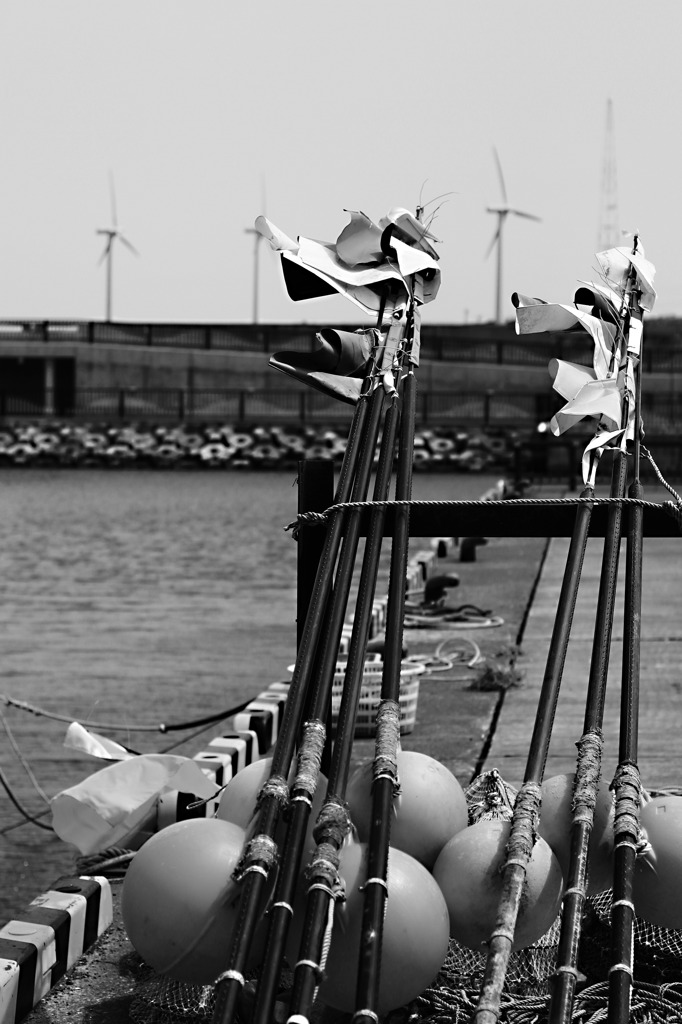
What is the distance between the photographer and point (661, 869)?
4.18 metres

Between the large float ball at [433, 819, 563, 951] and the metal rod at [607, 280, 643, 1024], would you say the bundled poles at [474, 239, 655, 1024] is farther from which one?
the large float ball at [433, 819, 563, 951]

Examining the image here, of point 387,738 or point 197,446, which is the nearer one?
point 387,738

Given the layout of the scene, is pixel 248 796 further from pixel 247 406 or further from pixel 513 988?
pixel 247 406

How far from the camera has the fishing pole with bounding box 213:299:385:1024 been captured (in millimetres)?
3365

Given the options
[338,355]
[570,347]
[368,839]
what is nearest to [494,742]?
[338,355]

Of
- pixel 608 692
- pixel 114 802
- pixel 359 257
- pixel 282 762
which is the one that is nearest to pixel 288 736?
pixel 282 762

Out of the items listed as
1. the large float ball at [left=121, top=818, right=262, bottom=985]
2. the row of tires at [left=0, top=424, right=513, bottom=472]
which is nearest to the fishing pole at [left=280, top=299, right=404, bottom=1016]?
the large float ball at [left=121, top=818, right=262, bottom=985]

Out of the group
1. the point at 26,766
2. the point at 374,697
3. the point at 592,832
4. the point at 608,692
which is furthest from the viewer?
the point at 608,692

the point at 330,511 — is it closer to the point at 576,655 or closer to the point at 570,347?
the point at 576,655

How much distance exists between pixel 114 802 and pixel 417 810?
194 cm

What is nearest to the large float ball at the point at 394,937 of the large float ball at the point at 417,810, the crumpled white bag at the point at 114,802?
the large float ball at the point at 417,810

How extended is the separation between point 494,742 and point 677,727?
1.16 meters

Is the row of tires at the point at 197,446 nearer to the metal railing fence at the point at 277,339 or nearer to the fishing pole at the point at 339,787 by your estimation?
the metal railing fence at the point at 277,339

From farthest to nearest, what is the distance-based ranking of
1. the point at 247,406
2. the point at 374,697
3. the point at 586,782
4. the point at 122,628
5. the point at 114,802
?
the point at 247,406 → the point at 122,628 → the point at 374,697 → the point at 114,802 → the point at 586,782
